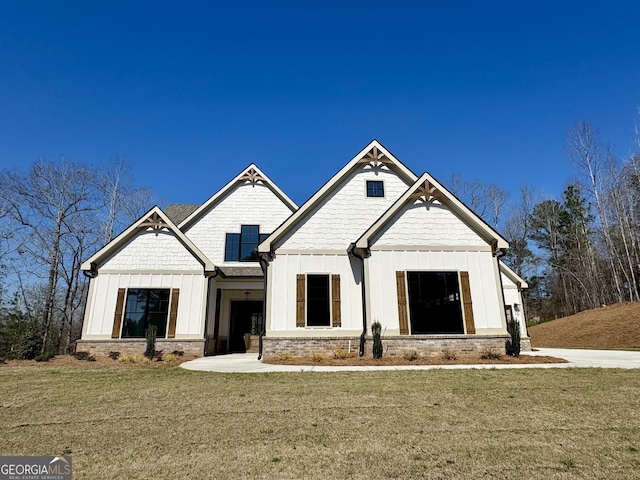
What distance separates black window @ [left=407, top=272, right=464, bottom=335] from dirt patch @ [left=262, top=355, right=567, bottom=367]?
1004 millimetres

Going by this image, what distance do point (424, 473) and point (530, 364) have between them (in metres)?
8.03

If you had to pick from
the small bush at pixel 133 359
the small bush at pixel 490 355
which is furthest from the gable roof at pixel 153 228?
Answer: the small bush at pixel 490 355

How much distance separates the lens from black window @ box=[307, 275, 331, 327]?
12250 millimetres

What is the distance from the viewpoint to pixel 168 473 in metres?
3.14

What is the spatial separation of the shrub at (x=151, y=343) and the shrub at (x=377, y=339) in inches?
306

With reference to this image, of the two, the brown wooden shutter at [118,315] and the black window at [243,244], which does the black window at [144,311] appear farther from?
the black window at [243,244]

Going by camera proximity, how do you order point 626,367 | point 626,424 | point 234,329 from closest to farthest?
1. point 626,424
2. point 626,367
3. point 234,329

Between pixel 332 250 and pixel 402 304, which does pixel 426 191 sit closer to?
pixel 332 250

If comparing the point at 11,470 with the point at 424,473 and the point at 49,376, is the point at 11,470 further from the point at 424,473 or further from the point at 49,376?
the point at 49,376

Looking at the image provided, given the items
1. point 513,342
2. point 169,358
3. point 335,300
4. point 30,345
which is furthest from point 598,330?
point 30,345

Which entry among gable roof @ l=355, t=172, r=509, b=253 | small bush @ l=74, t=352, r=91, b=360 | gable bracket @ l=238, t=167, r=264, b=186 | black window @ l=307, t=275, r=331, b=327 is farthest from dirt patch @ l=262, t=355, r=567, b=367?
gable bracket @ l=238, t=167, r=264, b=186

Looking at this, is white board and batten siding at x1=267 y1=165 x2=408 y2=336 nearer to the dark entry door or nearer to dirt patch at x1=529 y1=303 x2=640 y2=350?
the dark entry door

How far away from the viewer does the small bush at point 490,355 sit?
1072cm

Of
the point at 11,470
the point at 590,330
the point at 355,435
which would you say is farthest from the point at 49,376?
the point at 590,330
